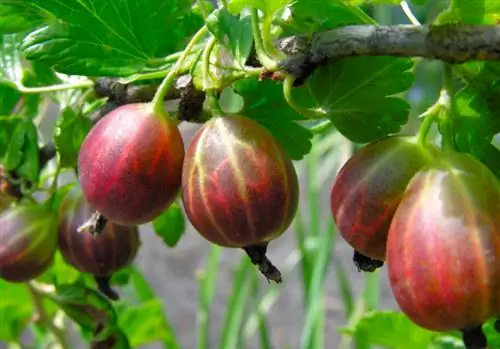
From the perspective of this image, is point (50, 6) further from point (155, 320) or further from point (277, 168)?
point (155, 320)

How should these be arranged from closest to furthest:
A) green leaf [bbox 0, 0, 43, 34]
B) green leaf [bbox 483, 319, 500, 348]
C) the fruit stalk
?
the fruit stalk, green leaf [bbox 0, 0, 43, 34], green leaf [bbox 483, 319, 500, 348]

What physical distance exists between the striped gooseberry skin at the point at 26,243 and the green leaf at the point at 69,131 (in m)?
0.06

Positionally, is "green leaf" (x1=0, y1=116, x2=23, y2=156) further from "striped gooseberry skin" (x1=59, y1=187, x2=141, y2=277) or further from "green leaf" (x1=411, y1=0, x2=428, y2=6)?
"green leaf" (x1=411, y1=0, x2=428, y2=6)

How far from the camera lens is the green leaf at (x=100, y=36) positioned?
0.58 meters

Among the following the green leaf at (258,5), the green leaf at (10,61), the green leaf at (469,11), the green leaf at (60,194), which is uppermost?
the green leaf at (258,5)

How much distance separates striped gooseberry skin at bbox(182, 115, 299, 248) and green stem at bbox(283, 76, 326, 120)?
29mm

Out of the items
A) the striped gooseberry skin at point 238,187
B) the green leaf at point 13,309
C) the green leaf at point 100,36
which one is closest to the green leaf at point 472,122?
the striped gooseberry skin at point 238,187

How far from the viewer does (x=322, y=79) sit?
21.5 inches

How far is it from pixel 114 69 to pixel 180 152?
0.10m

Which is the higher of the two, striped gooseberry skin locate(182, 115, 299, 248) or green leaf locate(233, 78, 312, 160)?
striped gooseberry skin locate(182, 115, 299, 248)

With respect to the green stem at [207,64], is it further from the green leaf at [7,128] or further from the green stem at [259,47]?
the green leaf at [7,128]

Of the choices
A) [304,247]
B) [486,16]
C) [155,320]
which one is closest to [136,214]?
[486,16]

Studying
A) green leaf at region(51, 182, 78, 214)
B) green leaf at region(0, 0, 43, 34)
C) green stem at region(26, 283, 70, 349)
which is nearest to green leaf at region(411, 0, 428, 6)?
green leaf at region(0, 0, 43, 34)

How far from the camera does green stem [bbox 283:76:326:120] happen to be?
51 centimetres
